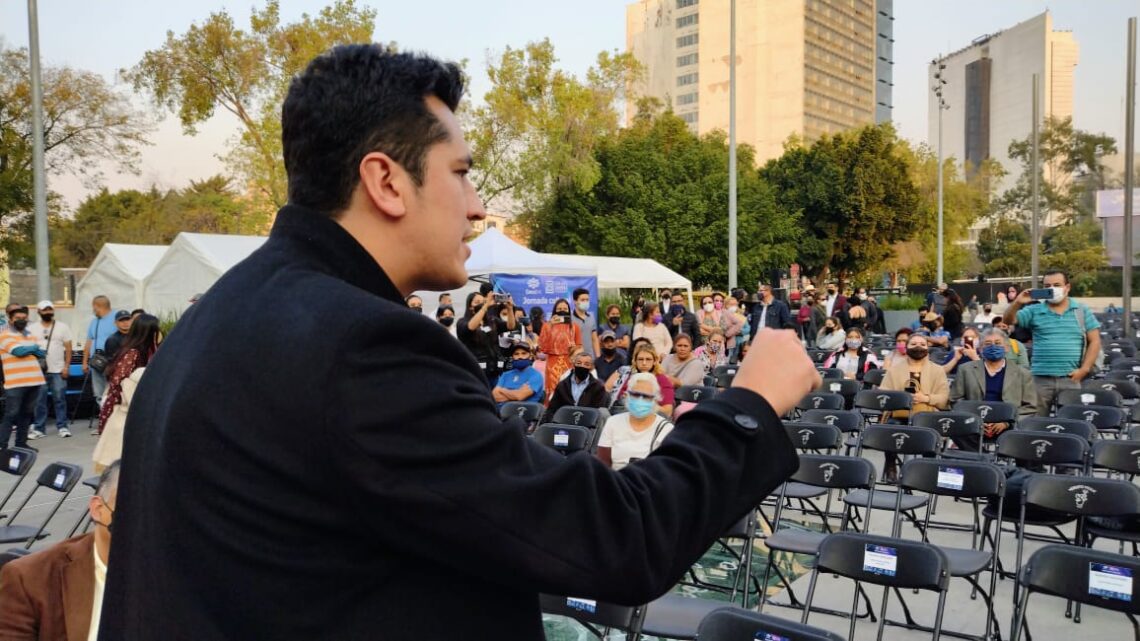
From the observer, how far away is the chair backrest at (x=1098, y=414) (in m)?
7.92

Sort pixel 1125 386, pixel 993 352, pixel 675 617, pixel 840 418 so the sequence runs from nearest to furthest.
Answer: pixel 675 617 → pixel 840 418 → pixel 993 352 → pixel 1125 386

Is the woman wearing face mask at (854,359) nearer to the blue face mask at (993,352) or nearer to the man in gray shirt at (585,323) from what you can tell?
the blue face mask at (993,352)

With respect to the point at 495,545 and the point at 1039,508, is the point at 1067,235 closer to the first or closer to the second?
the point at 1039,508

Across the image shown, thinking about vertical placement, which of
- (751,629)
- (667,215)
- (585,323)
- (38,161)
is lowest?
(751,629)

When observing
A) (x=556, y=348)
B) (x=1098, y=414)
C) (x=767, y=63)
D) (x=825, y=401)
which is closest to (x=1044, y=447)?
(x=1098, y=414)

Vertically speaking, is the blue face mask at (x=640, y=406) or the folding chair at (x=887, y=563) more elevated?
the blue face mask at (x=640, y=406)

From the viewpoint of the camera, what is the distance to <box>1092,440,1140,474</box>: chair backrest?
595 cm

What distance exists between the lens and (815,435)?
7.18 meters

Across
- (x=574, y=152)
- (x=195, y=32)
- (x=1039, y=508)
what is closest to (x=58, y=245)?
(x=195, y=32)

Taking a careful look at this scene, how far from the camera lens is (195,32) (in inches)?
966

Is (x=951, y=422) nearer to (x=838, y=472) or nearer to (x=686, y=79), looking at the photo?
(x=838, y=472)

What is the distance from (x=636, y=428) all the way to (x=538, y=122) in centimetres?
2776

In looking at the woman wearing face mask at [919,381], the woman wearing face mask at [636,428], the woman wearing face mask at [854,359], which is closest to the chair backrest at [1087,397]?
the woman wearing face mask at [919,381]

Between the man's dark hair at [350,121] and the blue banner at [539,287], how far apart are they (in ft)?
50.3
